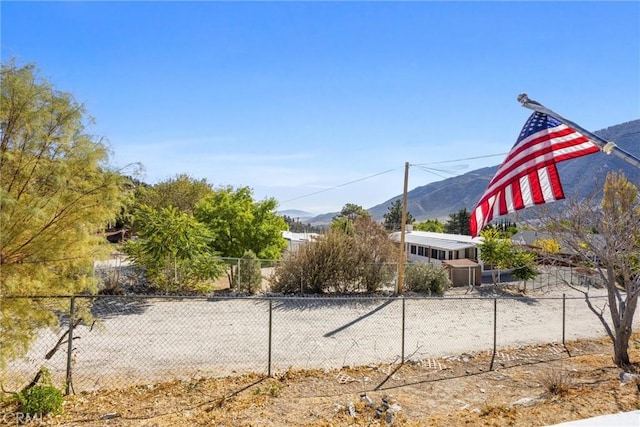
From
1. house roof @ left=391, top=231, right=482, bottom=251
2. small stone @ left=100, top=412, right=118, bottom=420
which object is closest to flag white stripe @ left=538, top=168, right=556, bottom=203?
small stone @ left=100, top=412, right=118, bottom=420

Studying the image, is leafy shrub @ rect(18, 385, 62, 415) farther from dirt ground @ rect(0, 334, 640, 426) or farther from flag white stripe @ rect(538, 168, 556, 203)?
flag white stripe @ rect(538, 168, 556, 203)

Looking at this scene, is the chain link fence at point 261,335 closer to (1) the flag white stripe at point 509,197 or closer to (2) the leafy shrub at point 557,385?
(2) the leafy shrub at point 557,385

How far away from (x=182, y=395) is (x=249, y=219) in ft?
44.8

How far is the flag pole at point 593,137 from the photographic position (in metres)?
5.06

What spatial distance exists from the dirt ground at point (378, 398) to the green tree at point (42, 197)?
178 cm

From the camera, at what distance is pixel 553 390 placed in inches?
242

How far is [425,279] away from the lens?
1825cm

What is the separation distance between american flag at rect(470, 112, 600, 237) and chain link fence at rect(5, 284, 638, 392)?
9.64 ft

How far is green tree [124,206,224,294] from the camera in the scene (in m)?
15.8

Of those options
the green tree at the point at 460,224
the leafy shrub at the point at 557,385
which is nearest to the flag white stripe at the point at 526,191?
the leafy shrub at the point at 557,385

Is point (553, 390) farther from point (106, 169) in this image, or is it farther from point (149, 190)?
point (149, 190)

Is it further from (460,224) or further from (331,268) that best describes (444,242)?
(460,224)

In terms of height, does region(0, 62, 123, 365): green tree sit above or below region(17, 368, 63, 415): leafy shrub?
above

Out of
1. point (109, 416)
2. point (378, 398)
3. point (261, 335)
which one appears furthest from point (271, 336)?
point (109, 416)
